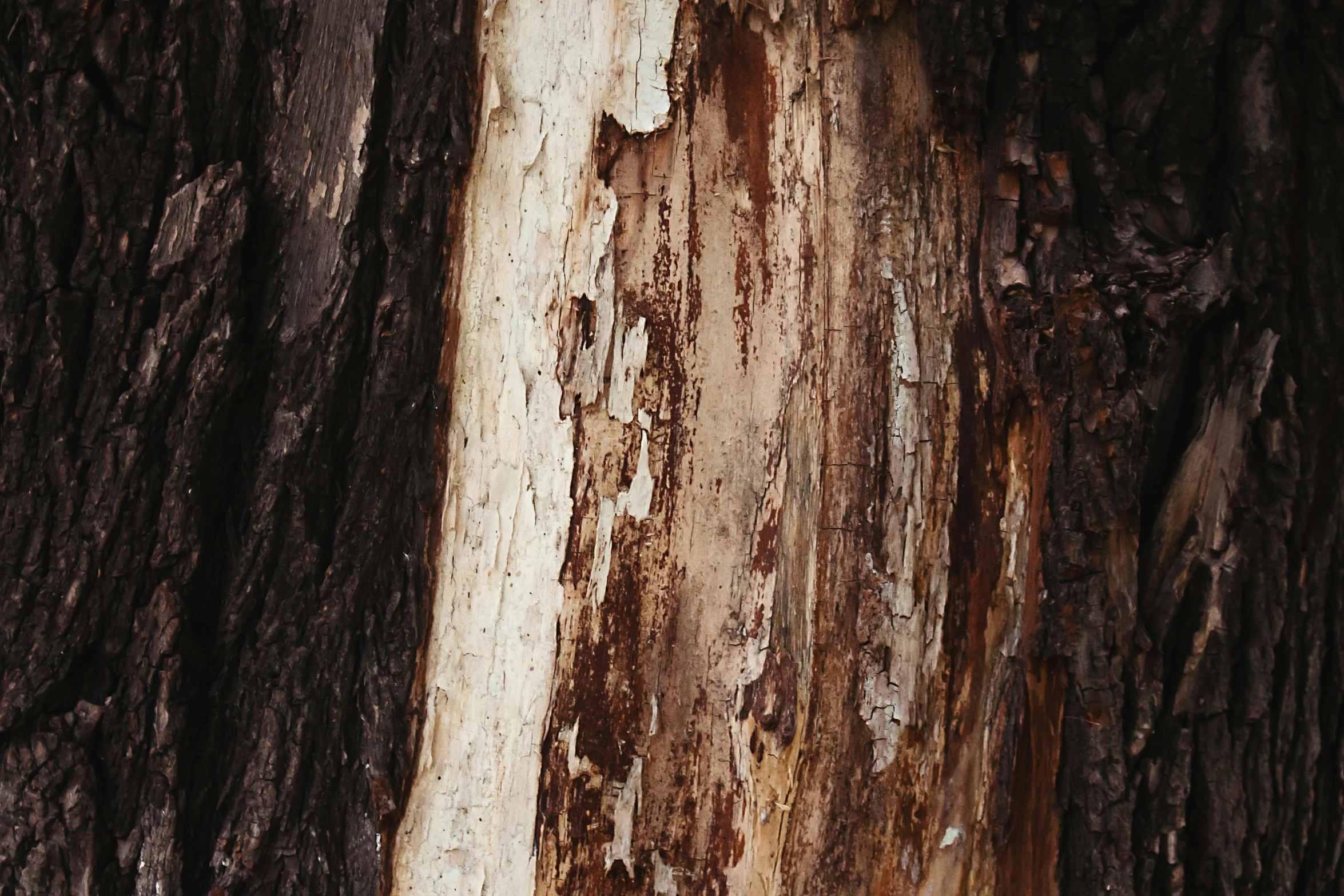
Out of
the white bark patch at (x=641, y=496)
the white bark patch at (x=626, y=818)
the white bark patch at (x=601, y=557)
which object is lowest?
the white bark patch at (x=626, y=818)

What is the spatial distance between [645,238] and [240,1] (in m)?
0.85

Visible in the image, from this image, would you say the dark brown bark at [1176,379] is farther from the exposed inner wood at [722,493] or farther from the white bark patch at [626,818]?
the white bark patch at [626,818]

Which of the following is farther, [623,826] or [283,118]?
[283,118]

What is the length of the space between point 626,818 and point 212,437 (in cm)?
96

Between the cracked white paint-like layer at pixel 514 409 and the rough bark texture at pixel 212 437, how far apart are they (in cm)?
6

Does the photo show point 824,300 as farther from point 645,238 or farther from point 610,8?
point 610,8

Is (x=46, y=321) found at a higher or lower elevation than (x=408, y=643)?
higher

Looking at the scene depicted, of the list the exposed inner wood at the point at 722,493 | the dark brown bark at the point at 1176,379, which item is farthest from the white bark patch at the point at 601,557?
the dark brown bark at the point at 1176,379

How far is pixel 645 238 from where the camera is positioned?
4.96 feet

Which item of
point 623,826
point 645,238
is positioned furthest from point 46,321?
point 623,826

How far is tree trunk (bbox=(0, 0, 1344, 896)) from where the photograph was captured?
4.87 ft

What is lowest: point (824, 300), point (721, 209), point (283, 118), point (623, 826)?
point (623, 826)

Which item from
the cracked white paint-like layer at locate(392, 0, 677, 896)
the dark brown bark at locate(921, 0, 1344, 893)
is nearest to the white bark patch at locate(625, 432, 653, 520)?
the cracked white paint-like layer at locate(392, 0, 677, 896)

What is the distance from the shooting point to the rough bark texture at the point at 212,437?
58.2 inches
